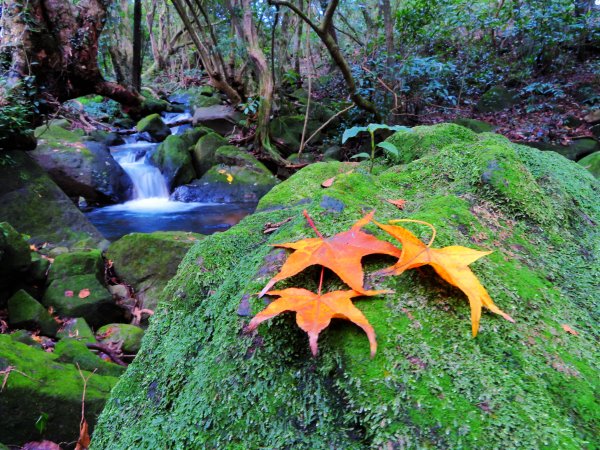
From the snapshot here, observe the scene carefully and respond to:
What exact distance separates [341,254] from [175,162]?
30.9ft

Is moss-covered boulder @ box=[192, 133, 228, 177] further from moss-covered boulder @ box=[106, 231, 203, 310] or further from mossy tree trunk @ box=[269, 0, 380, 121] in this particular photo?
moss-covered boulder @ box=[106, 231, 203, 310]

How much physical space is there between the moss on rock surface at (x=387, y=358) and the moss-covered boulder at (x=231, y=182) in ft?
24.8

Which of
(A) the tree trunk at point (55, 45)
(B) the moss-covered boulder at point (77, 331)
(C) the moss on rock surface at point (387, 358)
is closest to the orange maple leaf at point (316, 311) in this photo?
(C) the moss on rock surface at point (387, 358)

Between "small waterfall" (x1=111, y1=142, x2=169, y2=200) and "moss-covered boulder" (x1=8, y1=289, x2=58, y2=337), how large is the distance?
6.16 m

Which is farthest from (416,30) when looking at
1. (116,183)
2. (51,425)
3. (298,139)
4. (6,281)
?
(51,425)

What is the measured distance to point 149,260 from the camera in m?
4.86

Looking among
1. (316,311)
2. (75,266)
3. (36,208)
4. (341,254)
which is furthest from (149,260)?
(316,311)

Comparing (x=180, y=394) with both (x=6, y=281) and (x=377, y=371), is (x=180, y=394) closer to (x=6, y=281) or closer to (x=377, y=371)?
(x=377, y=371)

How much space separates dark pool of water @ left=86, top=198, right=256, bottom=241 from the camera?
25.1 feet

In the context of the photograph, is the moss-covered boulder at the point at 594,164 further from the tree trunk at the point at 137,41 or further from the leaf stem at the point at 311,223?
the tree trunk at the point at 137,41

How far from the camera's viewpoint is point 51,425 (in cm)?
213

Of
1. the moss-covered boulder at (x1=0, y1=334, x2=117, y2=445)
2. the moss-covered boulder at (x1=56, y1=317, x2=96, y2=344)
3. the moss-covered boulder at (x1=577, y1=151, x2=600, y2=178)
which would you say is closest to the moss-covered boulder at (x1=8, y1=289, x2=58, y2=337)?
the moss-covered boulder at (x1=56, y1=317, x2=96, y2=344)

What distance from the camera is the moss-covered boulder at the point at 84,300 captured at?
4.05 metres

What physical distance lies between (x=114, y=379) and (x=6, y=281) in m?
2.26
